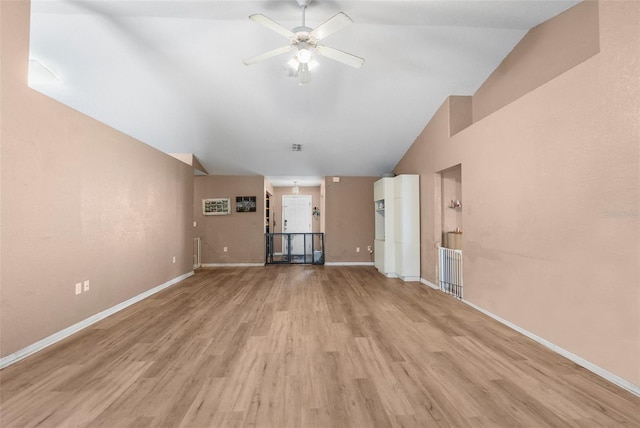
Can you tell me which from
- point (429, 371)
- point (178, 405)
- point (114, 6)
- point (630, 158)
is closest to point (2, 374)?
point (178, 405)

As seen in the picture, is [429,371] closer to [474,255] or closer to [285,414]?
[285,414]

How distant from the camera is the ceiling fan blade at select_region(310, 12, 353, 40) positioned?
2.33 metres

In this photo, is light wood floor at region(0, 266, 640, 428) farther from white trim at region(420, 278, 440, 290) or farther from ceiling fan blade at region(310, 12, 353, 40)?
ceiling fan blade at region(310, 12, 353, 40)

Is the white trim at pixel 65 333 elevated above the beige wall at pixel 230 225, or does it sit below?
below

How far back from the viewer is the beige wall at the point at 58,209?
7.50 ft

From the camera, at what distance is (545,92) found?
266cm

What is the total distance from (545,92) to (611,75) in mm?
582

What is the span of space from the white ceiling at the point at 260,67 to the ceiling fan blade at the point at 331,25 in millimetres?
584

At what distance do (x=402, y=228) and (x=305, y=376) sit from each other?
399cm

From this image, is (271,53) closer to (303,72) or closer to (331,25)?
(303,72)

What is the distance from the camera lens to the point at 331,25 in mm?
2457

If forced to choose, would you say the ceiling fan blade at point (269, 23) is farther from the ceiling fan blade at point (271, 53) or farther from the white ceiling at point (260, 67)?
the white ceiling at point (260, 67)

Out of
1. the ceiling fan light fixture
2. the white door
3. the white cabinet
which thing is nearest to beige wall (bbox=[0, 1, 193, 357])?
the ceiling fan light fixture

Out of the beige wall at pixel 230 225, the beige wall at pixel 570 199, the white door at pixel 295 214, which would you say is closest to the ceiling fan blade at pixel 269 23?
the beige wall at pixel 570 199
